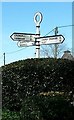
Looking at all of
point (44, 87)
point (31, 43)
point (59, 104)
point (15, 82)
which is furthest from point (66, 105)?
point (31, 43)

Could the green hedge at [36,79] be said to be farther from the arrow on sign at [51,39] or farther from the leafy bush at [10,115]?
the arrow on sign at [51,39]

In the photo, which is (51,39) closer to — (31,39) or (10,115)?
(31,39)

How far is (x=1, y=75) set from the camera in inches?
484

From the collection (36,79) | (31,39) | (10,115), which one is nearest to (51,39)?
(31,39)

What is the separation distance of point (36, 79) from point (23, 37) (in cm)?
275

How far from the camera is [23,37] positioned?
44.7ft

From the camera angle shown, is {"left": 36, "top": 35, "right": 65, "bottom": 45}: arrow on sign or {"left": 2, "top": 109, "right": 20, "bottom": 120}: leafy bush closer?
{"left": 2, "top": 109, "right": 20, "bottom": 120}: leafy bush

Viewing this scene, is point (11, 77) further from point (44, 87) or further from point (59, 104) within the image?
point (59, 104)

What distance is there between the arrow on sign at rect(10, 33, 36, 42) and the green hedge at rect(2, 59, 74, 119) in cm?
184

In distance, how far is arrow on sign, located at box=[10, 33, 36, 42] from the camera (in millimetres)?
13477

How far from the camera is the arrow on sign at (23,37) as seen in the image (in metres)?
13.5

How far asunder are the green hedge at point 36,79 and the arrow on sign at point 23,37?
184 centimetres

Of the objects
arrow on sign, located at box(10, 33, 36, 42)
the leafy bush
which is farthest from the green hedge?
arrow on sign, located at box(10, 33, 36, 42)

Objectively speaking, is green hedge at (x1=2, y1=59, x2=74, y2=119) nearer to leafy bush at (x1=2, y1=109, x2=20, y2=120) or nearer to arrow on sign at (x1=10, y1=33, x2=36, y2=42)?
leafy bush at (x1=2, y1=109, x2=20, y2=120)
